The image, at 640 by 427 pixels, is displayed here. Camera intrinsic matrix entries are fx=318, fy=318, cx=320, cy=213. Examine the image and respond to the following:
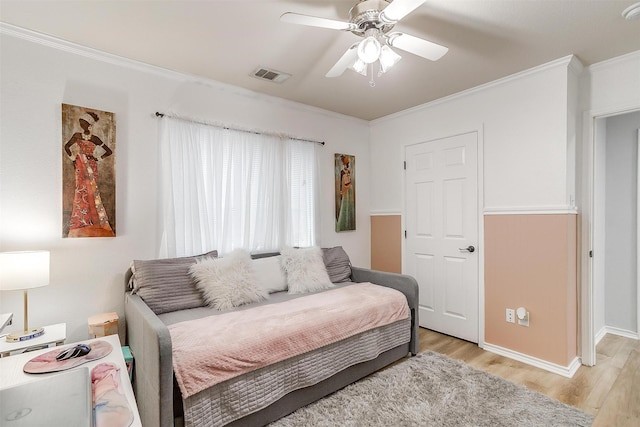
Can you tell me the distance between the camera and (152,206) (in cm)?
257

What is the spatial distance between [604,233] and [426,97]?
232 centimetres

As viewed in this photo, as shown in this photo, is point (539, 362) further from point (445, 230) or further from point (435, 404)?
point (445, 230)

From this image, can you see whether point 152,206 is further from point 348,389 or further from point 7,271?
point 348,389

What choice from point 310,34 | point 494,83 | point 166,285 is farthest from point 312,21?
point 494,83

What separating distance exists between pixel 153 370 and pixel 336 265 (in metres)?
1.95

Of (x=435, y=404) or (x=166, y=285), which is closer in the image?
(x=435, y=404)

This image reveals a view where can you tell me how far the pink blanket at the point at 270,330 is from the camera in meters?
1.62

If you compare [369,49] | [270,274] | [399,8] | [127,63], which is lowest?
[270,274]

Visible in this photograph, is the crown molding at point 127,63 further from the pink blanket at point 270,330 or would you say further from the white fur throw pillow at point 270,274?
the pink blanket at point 270,330

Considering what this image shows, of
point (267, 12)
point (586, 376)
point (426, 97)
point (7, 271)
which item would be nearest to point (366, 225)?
point (426, 97)

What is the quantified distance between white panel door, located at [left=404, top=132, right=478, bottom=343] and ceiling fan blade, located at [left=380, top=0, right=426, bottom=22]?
1.90m

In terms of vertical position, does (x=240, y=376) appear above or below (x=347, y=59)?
below

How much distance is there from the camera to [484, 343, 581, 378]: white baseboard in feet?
8.07

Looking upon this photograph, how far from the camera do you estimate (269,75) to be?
8.92 ft
